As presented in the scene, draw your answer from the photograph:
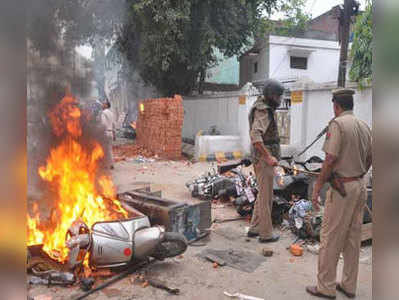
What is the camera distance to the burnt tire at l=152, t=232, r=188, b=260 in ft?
13.1

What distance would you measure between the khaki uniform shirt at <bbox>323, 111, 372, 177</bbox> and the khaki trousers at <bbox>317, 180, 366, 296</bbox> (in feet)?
0.45

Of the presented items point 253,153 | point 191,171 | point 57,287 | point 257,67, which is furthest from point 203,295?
point 257,67

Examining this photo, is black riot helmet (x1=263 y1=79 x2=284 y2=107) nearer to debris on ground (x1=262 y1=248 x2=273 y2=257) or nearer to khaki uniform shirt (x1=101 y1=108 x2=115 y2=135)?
debris on ground (x1=262 y1=248 x2=273 y2=257)

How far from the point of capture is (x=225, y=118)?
1452 centimetres

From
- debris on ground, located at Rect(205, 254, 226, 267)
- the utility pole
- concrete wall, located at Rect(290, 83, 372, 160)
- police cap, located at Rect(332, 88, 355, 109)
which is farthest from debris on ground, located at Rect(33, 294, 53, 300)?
the utility pole

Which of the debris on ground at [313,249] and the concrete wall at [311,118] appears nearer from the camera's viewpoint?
the debris on ground at [313,249]

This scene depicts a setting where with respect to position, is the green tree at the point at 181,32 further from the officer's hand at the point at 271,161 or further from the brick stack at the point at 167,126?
the officer's hand at the point at 271,161

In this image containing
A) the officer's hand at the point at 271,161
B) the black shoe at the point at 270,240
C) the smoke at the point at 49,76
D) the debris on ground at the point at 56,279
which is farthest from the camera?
the smoke at the point at 49,76

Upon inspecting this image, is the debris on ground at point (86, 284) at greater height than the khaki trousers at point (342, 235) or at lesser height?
lesser

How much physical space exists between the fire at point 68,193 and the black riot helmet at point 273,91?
7.87ft

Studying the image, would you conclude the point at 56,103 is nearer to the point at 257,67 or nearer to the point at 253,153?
the point at 253,153

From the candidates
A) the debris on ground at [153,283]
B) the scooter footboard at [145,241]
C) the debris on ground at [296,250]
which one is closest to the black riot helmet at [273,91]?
the debris on ground at [296,250]

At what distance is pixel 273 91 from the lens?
188 inches

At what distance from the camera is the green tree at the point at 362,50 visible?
8732 millimetres
